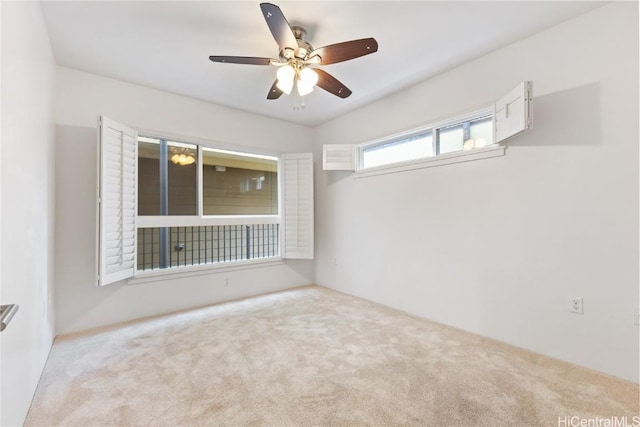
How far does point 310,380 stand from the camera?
1.99 metres

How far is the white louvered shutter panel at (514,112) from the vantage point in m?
2.12

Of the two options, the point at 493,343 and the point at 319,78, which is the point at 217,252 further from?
the point at 493,343

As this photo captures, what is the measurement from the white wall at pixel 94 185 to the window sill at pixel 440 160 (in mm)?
1996

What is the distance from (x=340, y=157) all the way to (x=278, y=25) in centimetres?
236

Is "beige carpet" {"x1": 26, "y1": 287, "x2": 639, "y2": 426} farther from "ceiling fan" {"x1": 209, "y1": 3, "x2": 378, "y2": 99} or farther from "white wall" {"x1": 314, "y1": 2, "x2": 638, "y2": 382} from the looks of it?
"ceiling fan" {"x1": 209, "y1": 3, "x2": 378, "y2": 99}

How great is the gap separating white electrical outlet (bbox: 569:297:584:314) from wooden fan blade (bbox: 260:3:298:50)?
279 cm

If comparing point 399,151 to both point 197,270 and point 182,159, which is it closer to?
point 182,159

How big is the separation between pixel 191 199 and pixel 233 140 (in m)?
0.98

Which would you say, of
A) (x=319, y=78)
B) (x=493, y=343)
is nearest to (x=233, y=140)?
(x=319, y=78)

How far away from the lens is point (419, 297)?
3.22 meters

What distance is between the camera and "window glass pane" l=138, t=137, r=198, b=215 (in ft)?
11.1

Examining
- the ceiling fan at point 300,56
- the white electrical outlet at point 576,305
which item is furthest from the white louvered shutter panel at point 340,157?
the white electrical outlet at point 576,305
